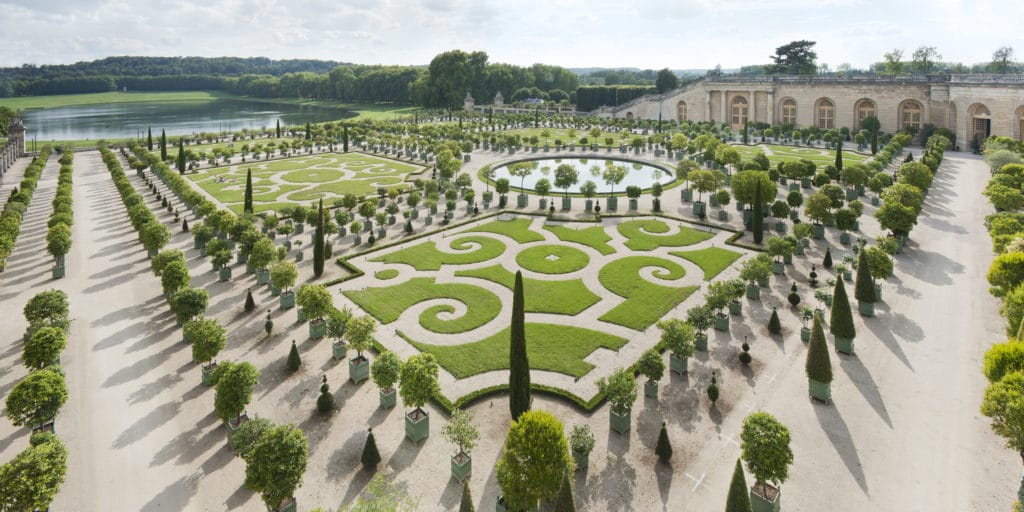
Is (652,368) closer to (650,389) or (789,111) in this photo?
(650,389)

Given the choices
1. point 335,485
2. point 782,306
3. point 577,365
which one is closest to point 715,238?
point 782,306

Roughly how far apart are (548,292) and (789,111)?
8664 centimetres

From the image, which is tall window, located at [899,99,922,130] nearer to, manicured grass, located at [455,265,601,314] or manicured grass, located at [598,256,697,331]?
manicured grass, located at [598,256,697,331]

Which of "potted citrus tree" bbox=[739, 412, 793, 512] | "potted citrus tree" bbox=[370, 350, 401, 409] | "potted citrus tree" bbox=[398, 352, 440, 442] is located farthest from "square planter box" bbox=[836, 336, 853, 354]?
"potted citrus tree" bbox=[370, 350, 401, 409]

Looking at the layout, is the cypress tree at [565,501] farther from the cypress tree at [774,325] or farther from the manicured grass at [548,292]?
the cypress tree at [774,325]

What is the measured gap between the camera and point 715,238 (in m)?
39.4

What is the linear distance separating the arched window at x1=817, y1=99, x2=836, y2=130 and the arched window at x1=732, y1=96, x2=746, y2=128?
1341 centimetres

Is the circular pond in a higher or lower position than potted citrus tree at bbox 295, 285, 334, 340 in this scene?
higher

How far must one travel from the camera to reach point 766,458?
48.9 feet

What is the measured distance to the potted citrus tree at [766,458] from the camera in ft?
48.8

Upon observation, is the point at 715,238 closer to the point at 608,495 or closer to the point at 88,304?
the point at 608,495

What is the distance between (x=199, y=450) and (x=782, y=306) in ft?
90.7

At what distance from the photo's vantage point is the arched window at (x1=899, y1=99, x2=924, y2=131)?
264 ft

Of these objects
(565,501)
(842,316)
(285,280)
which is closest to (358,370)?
(285,280)
